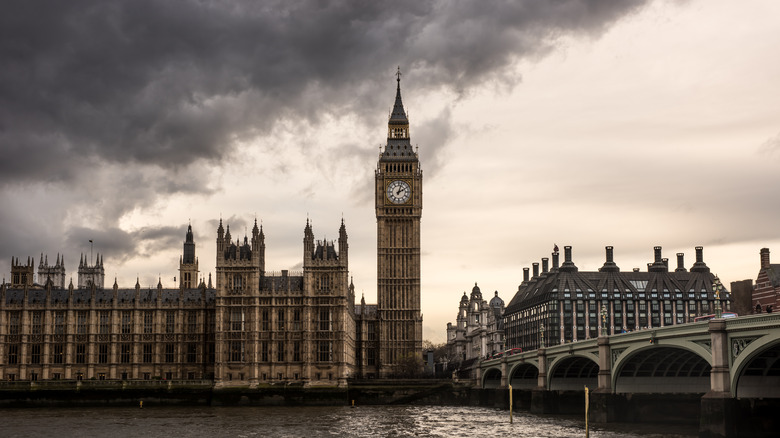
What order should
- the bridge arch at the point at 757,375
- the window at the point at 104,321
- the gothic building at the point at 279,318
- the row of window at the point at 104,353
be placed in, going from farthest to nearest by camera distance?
1. the window at the point at 104,321
2. the row of window at the point at 104,353
3. the gothic building at the point at 279,318
4. the bridge arch at the point at 757,375

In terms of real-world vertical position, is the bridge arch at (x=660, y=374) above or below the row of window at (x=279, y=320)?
below

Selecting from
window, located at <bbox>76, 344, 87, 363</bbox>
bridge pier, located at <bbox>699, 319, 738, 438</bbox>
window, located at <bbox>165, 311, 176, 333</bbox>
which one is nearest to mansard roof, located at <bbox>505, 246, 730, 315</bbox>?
window, located at <bbox>165, 311, 176, 333</bbox>

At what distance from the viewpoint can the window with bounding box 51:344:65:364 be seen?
14312cm

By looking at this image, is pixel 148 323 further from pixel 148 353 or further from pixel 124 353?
pixel 124 353

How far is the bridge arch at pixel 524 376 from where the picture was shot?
120969mm

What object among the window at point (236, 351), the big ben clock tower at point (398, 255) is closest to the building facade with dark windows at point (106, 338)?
the window at point (236, 351)

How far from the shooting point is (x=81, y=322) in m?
144

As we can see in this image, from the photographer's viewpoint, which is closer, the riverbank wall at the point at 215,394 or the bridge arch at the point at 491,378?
the riverbank wall at the point at 215,394

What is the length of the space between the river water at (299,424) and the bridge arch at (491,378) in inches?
900

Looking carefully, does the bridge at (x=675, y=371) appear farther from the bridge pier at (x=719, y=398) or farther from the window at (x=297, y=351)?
the window at (x=297, y=351)

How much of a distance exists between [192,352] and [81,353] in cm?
1656

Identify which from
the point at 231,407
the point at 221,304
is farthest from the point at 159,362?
the point at 231,407

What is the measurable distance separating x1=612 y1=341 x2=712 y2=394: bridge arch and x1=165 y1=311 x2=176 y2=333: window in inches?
3163

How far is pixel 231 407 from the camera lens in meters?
123
